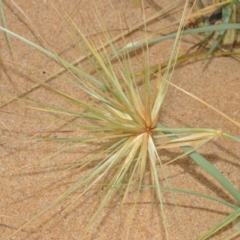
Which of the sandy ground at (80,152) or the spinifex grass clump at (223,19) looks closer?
the sandy ground at (80,152)

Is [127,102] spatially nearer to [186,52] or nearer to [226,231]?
[226,231]

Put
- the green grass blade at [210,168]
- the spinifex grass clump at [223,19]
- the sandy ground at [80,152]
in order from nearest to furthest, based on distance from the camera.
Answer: the green grass blade at [210,168] < the sandy ground at [80,152] < the spinifex grass clump at [223,19]

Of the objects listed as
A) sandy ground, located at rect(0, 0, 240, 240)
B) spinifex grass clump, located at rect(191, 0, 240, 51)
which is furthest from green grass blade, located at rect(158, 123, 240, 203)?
spinifex grass clump, located at rect(191, 0, 240, 51)

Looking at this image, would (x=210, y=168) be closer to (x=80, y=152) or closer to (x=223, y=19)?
(x=80, y=152)

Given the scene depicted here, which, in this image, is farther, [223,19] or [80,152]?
[223,19]

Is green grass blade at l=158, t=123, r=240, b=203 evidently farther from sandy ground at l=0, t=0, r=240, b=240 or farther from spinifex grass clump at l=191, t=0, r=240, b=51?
spinifex grass clump at l=191, t=0, r=240, b=51

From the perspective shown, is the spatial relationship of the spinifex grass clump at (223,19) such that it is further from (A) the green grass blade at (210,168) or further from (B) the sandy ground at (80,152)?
(A) the green grass blade at (210,168)

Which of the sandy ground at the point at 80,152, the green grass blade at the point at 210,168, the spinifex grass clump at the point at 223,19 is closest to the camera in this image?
the green grass blade at the point at 210,168

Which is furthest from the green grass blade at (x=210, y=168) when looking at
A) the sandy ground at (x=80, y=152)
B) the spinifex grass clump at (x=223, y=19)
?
the spinifex grass clump at (x=223, y=19)

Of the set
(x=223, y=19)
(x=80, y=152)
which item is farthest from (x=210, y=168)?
(x=223, y=19)
